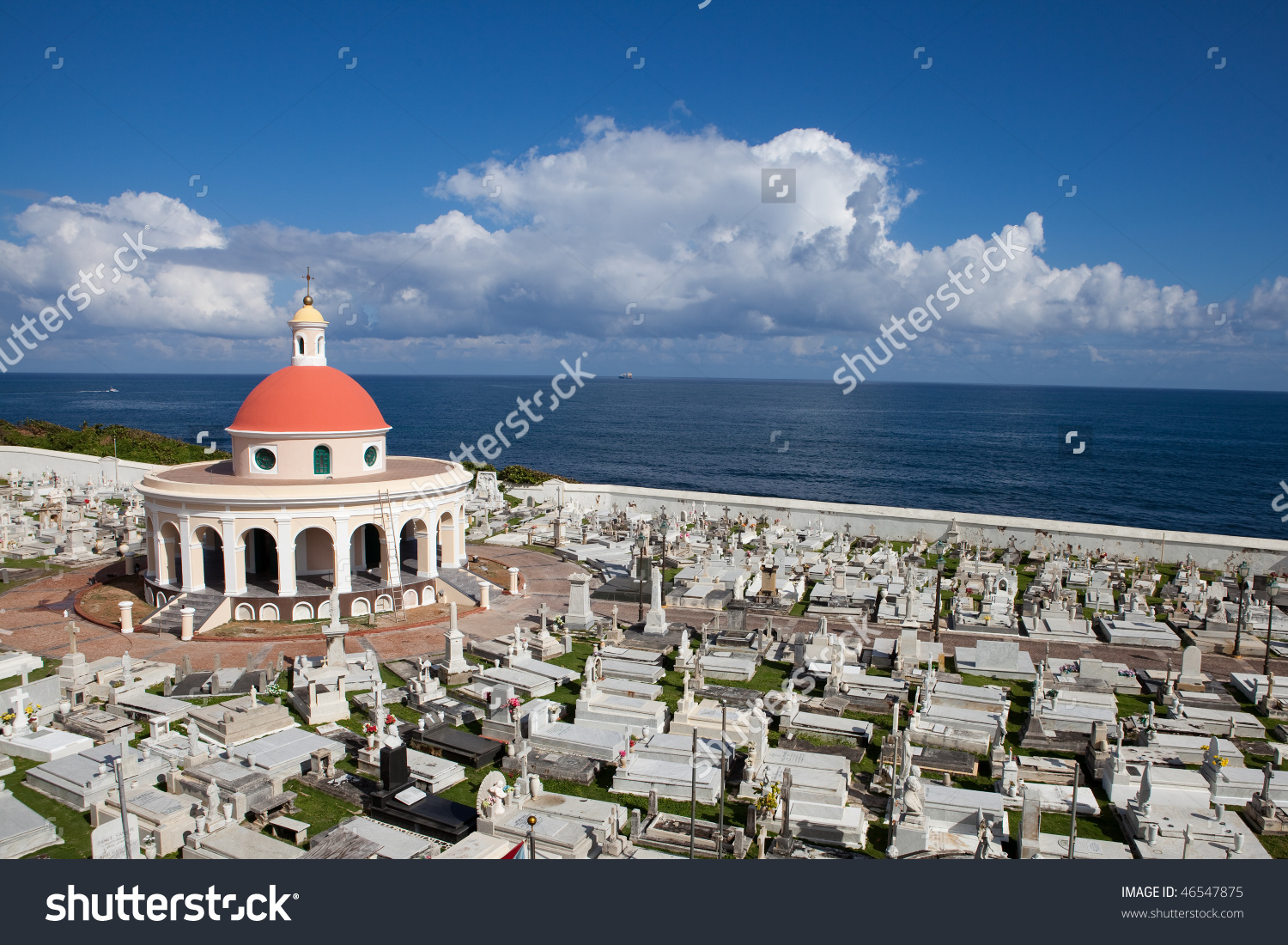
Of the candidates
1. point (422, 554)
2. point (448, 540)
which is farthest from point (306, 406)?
point (448, 540)

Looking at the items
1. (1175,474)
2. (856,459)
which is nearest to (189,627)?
(856,459)

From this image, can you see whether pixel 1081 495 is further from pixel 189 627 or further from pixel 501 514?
pixel 189 627

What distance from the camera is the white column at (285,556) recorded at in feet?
73.1

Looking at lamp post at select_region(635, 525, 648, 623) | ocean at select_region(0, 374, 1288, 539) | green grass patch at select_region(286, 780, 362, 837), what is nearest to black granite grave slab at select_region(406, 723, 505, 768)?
green grass patch at select_region(286, 780, 362, 837)

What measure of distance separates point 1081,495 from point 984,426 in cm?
7327

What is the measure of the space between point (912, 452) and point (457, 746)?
95.3 m

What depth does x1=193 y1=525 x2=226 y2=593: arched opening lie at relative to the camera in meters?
22.9

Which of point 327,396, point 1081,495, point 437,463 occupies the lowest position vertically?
point 1081,495

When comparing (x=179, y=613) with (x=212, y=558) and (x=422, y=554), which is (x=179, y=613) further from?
(x=422, y=554)

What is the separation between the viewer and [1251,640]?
21.5 metres

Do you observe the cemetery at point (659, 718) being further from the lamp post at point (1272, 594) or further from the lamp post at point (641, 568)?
the lamp post at point (1272, 594)

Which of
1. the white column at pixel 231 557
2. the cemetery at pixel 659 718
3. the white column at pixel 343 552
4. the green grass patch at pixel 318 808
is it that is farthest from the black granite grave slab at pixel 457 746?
the white column at pixel 231 557

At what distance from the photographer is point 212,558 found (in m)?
26.0
